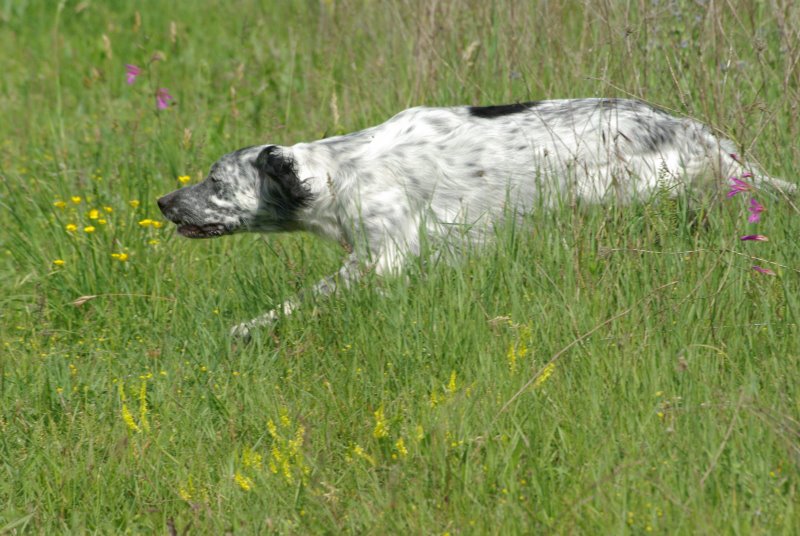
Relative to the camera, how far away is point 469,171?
457 centimetres

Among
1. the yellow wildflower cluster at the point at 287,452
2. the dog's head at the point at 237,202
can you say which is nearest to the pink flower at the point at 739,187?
the yellow wildflower cluster at the point at 287,452

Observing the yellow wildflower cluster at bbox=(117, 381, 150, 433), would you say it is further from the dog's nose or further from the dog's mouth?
the dog's nose

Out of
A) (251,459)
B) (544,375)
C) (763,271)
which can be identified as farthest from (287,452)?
(763,271)

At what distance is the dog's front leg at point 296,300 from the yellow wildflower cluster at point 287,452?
2.24 feet

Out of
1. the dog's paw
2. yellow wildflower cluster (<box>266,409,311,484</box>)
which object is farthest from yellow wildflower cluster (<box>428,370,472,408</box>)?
the dog's paw

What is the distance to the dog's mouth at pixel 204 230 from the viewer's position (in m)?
4.82

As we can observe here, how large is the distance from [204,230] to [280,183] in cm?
45

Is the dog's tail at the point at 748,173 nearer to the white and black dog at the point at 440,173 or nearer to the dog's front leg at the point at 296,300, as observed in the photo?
the white and black dog at the point at 440,173

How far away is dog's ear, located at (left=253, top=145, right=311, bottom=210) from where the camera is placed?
4.58 metres

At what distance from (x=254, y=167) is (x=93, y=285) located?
2.74ft

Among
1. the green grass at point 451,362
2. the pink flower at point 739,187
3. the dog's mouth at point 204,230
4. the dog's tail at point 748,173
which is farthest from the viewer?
the dog's mouth at point 204,230

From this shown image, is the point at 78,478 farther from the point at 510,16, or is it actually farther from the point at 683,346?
the point at 510,16

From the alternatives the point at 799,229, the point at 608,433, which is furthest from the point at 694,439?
the point at 799,229

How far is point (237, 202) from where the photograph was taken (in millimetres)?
4770
